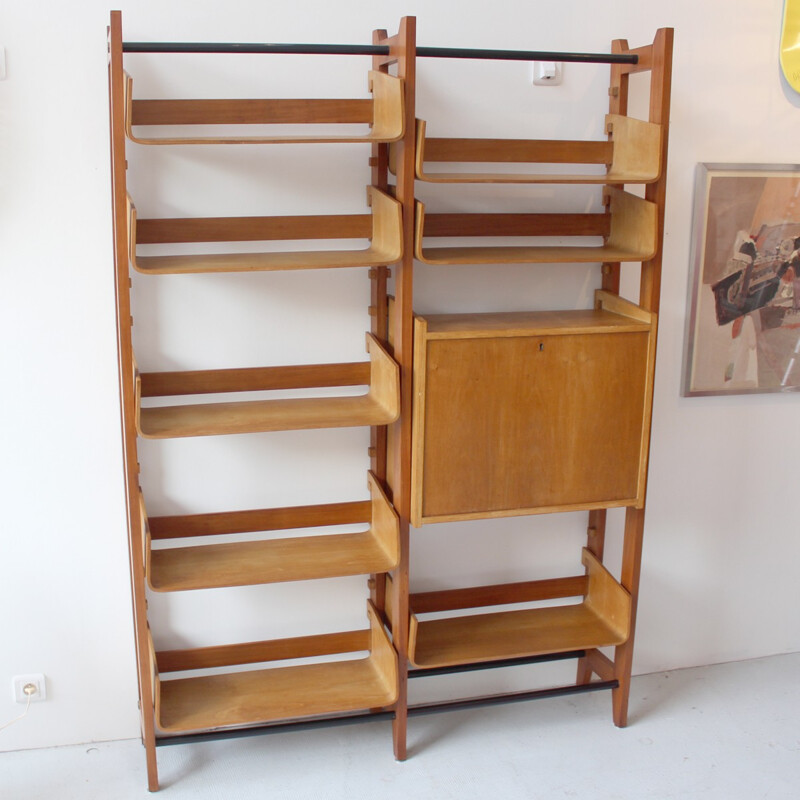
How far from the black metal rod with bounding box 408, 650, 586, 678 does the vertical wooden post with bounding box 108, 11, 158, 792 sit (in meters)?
0.74

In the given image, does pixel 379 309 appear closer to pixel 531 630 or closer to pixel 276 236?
pixel 276 236

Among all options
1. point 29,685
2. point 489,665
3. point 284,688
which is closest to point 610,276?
point 489,665

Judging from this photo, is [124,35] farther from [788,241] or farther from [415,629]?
[788,241]

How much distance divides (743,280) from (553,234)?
0.68 m

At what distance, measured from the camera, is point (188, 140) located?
2.16 m

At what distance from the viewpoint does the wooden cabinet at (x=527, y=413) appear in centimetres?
246

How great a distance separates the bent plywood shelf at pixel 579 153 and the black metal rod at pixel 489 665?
4.64 ft

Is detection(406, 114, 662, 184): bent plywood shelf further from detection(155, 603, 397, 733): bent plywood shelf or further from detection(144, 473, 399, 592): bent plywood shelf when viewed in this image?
detection(155, 603, 397, 733): bent plywood shelf

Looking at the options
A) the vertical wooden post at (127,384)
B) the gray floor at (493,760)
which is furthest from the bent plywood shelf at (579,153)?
the gray floor at (493,760)

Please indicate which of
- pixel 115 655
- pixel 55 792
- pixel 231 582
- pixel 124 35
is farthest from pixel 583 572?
pixel 124 35

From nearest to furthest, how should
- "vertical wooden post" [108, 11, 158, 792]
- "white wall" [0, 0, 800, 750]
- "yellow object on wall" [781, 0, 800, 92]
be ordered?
"vertical wooden post" [108, 11, 158, 792]
"white wall" [0, 0, 800, 750]
"yellow object on wall" [781, 0, 800, 92]

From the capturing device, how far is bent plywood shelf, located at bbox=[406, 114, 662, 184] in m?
2.47

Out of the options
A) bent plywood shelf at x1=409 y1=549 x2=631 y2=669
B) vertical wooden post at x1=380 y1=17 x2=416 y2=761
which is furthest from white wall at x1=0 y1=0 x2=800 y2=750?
vertical wooden post at x1=380 y1=17 x2=416 y2=761

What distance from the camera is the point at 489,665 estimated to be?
2.88 meters
